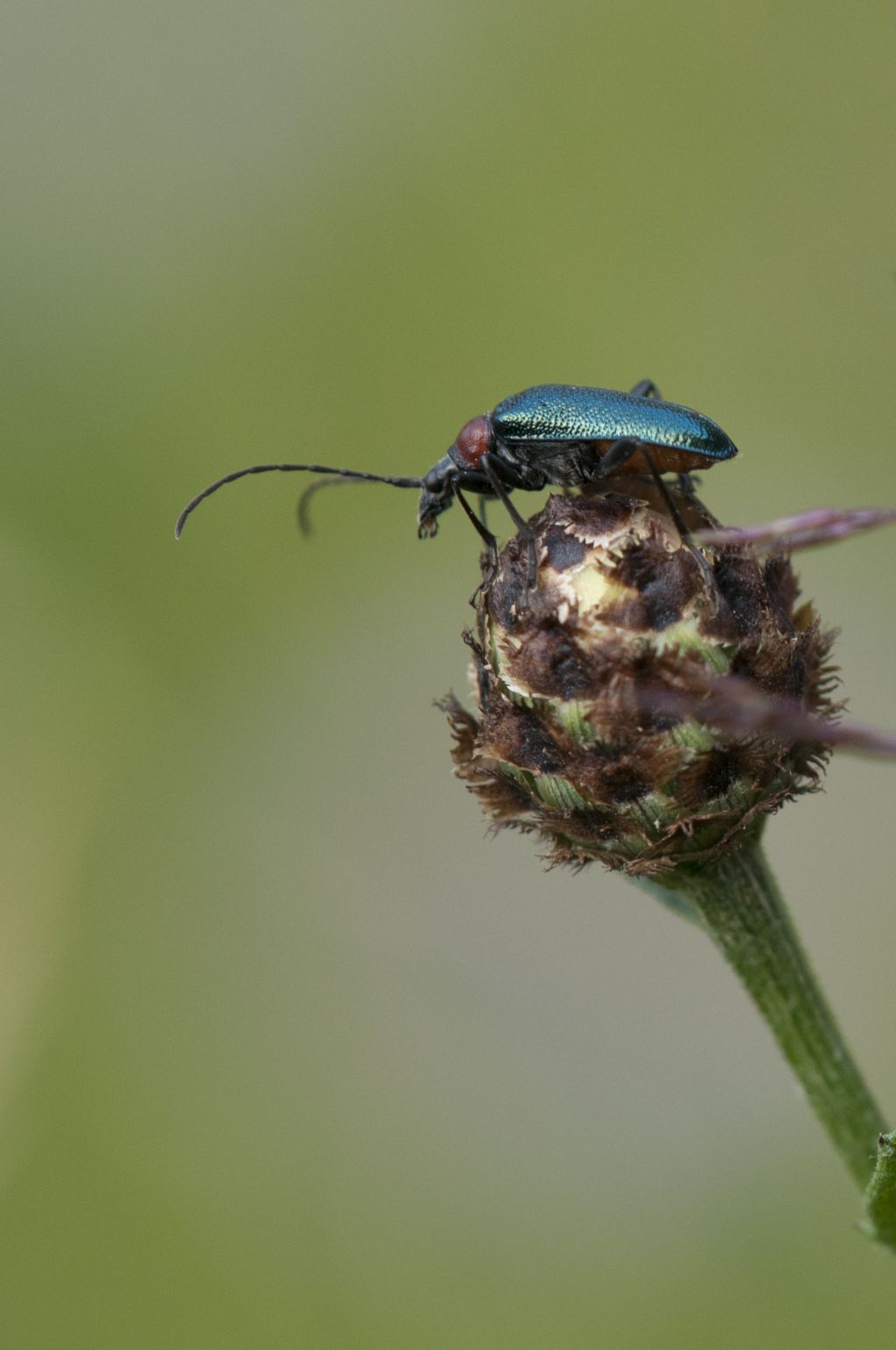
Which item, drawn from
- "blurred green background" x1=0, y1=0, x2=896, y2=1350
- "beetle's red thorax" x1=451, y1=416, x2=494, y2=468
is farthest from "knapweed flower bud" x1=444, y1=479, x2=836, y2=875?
"blurred green background" x1=0, y1=0, x2=896, y2=1350

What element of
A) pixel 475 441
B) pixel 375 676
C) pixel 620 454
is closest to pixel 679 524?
pixel 620 454

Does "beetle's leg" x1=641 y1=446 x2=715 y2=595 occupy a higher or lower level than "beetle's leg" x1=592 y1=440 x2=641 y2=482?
lower

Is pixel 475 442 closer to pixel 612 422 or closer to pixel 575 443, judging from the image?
pixel 575 443

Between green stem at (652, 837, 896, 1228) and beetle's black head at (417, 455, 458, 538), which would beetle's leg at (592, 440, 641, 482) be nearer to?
beetle's black head at (417, 455, 458, 538)

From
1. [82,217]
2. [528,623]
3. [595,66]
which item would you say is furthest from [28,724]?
[528,623]

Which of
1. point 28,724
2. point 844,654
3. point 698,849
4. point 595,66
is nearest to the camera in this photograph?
point 698,849

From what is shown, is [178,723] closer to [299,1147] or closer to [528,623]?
[299,1147]
